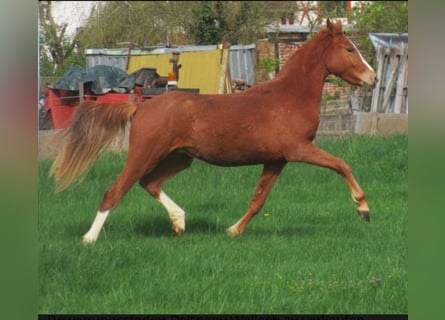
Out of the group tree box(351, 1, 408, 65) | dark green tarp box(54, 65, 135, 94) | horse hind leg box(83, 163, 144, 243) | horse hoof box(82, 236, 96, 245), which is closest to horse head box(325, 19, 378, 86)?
horse hind leg box(83, 163, 144, 243)

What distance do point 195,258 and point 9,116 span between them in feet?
10.7

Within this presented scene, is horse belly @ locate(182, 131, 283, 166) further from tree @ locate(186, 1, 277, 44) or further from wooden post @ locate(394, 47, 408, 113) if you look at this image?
wooden post @ locate(394, 47, 408, 113)

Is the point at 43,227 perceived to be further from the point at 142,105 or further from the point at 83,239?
the point at 142,105

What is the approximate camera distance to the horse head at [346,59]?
24.0ft

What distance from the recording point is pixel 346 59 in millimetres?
7340

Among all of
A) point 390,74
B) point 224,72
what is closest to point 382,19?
point 390,74

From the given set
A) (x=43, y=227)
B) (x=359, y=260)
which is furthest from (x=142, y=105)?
(x=359, y=260)

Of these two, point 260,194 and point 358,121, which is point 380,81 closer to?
point 358,121

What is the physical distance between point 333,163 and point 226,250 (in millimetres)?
1177

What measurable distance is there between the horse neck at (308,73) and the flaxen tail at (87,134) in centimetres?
139

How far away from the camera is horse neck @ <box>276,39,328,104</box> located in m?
7.42

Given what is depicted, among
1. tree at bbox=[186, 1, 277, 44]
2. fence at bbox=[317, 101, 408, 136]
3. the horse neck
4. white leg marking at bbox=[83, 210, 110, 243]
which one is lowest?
white leg marking at bbox=[83, 210, 110, 243]

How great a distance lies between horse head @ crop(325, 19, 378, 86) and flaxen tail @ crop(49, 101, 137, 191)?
177 centimetres

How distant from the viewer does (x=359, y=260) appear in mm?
6746
